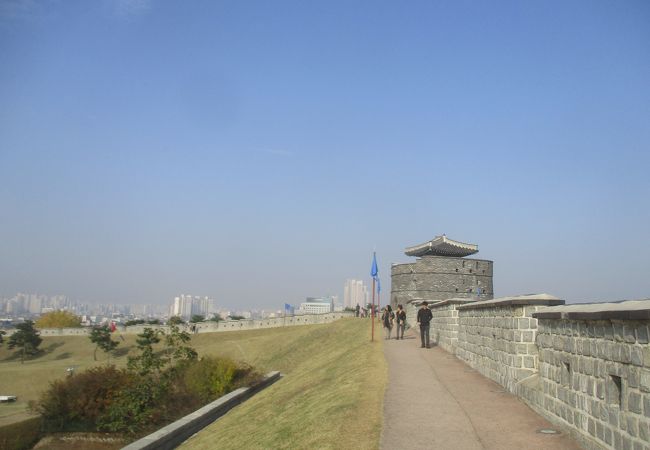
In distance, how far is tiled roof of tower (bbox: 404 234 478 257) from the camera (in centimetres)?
4316

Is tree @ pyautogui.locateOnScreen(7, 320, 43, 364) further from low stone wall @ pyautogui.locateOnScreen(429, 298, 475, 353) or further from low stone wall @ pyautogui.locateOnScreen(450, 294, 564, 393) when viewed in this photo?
low stone wall @ pyautogui.locateOnScreen(450, 294, 564, 393)

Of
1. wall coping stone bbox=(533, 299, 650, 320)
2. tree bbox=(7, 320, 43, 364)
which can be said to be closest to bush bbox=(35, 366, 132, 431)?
wall coping stone bbox=(533, 299, 650, 320)

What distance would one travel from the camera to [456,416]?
868 centimetres

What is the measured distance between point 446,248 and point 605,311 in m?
37.8

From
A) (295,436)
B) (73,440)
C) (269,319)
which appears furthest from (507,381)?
(269,319)

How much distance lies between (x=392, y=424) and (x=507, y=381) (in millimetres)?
3523

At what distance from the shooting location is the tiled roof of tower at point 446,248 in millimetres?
43156

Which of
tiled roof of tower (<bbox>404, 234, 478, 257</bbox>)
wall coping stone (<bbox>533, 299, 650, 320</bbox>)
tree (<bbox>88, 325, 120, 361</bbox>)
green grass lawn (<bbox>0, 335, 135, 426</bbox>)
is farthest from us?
tree (<bbox>88, 325, 120, 361</bbox>)

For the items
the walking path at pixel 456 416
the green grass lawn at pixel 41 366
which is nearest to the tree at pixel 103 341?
the green grass lawn at pixel 41 366

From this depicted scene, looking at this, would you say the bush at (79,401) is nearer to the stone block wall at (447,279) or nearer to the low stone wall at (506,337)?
the low stone wall at (506,337)

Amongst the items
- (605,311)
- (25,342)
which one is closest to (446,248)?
(605,311)

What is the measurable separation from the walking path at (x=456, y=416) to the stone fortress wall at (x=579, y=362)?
33 centimetres

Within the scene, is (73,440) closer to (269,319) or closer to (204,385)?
(204,385)

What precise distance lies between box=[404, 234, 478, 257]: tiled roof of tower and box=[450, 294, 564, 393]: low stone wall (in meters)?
29.1
